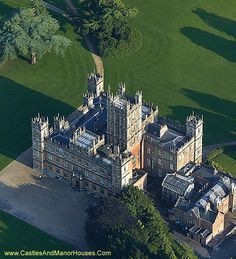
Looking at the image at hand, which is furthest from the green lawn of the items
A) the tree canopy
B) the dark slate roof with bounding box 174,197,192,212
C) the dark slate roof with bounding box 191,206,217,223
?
the dark slate roof with bounding box 191,206,217,223

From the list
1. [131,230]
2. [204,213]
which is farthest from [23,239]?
[204,213]

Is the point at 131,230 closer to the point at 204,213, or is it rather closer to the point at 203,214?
the point at 203,214

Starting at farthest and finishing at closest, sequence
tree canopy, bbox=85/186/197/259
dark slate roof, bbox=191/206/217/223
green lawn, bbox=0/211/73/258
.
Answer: dark slate roof, bbox=191/206/217/223 → green lawn, bbox=0/211/73/258 → tree canopy, bbox=85/186/197/259

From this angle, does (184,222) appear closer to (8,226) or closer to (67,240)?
(67,240)

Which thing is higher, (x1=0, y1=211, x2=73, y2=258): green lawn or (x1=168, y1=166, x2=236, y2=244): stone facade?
(x1=168, y1=166, x2=236, y2=244): stone facade

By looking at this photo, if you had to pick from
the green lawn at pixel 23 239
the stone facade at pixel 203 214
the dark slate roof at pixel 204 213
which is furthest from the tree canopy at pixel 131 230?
the green lawn at pixel 23 239

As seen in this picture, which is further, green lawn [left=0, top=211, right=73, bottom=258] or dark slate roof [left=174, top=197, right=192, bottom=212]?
dark slate roof [left=174, top=197, right=192, bottom=212]

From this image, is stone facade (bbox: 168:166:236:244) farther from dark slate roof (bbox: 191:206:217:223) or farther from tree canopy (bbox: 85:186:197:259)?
tree canopy (bbox: 85:186:197:259)
